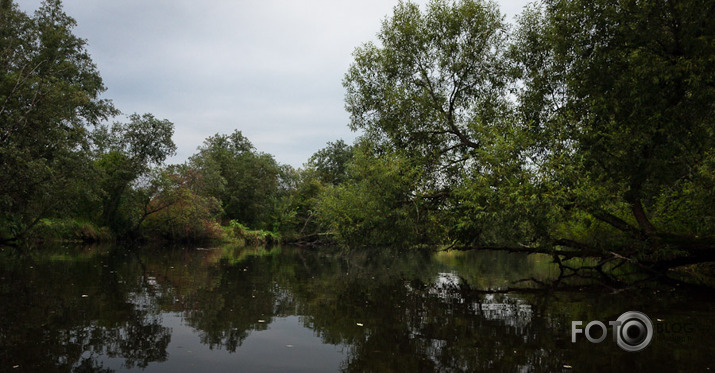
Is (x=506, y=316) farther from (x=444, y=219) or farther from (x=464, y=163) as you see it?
(x=464, y=163)

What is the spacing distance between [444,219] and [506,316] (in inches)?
340

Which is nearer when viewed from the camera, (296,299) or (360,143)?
(296,299)

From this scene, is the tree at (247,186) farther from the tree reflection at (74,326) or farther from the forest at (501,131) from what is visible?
the tree reflection at (74,326)

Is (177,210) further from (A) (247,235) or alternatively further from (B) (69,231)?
(A) (247,235)

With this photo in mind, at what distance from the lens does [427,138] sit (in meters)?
21.2

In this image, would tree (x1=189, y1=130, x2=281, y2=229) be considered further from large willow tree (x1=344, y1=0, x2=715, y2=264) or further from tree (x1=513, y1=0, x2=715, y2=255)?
tree (x1=513, y1=0, x2=715, y2=255)

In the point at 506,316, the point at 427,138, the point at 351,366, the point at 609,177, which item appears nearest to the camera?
the point at 351,366

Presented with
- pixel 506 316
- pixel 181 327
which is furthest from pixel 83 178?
pixel 506 316

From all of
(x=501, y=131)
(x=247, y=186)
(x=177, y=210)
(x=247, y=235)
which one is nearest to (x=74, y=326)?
(x=501, y=131)

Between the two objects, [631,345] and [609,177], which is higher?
[609,177]

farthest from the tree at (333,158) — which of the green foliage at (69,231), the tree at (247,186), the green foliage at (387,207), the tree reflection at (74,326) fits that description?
the tree reflection at (74,326)

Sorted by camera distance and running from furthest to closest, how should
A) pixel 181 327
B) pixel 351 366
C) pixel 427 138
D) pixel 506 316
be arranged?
pixel 427 138 < pixel 506 316 < pixel 181 327 < pixel 351 366

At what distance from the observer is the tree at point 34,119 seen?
24.0 meters

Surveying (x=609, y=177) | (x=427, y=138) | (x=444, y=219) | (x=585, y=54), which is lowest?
(x=444, y=219)
